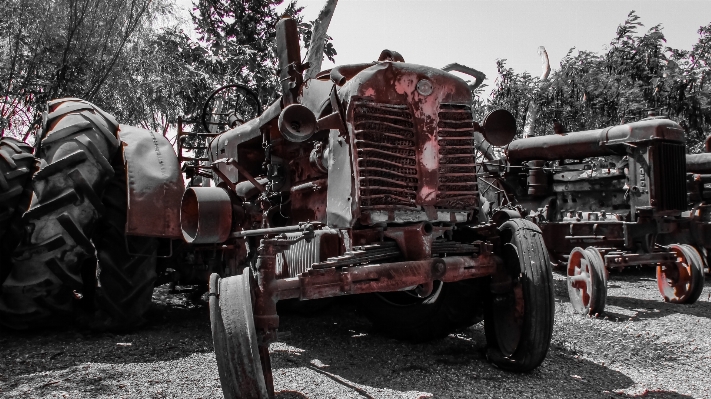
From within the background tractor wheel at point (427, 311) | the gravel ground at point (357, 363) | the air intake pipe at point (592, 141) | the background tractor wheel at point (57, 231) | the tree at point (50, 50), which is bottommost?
the gravel ground at point (357, 363)

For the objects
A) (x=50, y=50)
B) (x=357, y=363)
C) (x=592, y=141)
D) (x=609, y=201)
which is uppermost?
(x=50, y=50)

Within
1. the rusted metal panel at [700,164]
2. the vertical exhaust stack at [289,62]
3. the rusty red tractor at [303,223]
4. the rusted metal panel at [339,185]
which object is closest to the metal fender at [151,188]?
the rusty red tractor at [303,223]

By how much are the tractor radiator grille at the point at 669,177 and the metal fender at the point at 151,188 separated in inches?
207

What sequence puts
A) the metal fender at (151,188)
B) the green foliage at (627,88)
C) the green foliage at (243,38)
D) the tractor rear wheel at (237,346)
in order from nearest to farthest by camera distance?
the tractor rear wheel at (237,346) → the metal fender at (151,188) → the green foliage at (243,38) → the green foliage at (627,88)

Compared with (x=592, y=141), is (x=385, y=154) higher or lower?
lower

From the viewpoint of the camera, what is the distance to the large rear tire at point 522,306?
3.55 m

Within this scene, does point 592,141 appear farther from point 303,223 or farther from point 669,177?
point 303,223

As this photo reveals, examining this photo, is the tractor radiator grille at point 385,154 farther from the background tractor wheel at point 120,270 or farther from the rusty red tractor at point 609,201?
the rusty red tractor at point 609,201

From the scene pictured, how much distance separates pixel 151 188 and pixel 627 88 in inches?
530

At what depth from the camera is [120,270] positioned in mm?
4512

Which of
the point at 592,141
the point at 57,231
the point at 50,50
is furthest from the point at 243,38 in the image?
the point at 57,231

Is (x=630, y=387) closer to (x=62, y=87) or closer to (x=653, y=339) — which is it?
(x=653, y=339)

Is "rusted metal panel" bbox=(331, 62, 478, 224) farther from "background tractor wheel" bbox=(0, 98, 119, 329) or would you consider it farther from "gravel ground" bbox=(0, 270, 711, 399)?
"background tractor wheel" bbox=(0, 98, 119, 329)

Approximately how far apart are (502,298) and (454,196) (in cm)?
75
